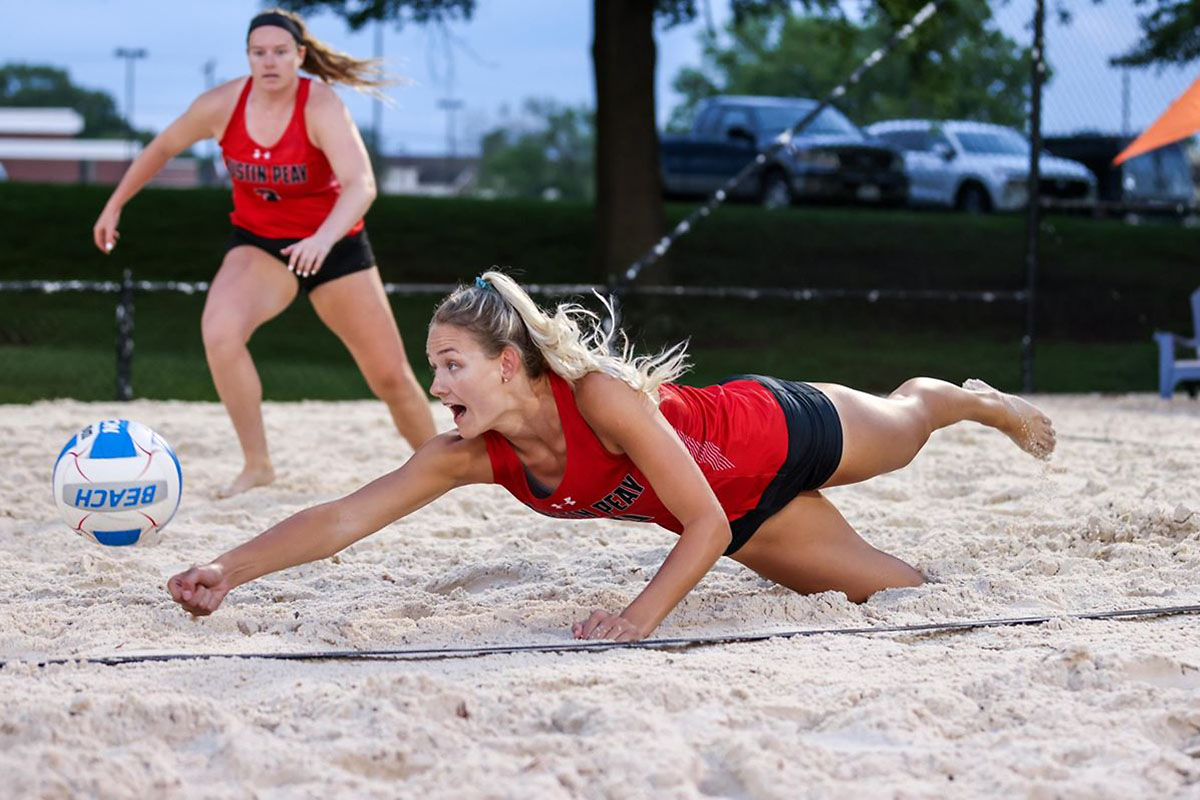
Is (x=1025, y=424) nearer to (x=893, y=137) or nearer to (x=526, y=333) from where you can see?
(x=526, y=333)

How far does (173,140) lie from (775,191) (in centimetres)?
1324

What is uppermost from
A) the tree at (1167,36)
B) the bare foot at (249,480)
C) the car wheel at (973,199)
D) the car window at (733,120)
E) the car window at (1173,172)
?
the tree at (1167,36)

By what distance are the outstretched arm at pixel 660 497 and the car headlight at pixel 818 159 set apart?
12788 mm

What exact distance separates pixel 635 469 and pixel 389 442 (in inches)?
152

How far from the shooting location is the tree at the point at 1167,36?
12.2m

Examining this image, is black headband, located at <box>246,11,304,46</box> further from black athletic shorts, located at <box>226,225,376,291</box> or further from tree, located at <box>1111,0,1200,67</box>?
tree, located at <box>1111,0,1200,67</box>

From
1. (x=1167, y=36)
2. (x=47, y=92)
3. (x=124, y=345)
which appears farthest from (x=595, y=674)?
(x=47, y=92)

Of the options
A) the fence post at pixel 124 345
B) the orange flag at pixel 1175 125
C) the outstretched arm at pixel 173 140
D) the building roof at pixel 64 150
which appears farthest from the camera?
the building roof at pixel 64 150

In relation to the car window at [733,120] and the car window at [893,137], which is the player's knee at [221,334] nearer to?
the car window at [893,137]

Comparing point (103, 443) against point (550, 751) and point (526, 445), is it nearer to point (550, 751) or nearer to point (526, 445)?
point (526, 445)

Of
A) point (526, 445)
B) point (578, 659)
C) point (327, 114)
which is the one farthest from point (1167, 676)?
point (327, 114)

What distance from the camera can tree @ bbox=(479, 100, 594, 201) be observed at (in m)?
55.7

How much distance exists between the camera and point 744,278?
16453 mm

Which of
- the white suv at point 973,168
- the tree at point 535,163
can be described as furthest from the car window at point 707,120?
the tree at point 535,163
